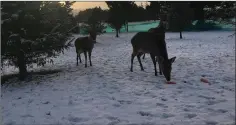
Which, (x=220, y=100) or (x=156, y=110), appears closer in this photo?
(x=156, y=110)

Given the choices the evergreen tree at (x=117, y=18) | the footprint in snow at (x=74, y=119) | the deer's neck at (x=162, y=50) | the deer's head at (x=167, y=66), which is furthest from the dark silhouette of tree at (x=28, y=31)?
the evergreen tree at (x=117, y=18)

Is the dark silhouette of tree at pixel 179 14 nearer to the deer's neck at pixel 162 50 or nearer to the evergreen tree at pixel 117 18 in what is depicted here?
the evergreen tree at pixel 117 18

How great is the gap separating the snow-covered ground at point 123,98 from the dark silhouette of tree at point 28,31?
109 cm

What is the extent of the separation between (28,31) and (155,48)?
15.6 feet

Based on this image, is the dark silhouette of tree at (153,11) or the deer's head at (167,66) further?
the dark silhouette of tree at (153,11)

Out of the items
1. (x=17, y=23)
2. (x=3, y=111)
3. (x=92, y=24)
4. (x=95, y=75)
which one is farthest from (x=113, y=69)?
(x=92, y=24)

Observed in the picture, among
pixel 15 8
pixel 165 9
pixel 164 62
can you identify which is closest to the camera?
pixel 164 62

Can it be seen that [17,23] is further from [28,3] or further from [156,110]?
[156,110]

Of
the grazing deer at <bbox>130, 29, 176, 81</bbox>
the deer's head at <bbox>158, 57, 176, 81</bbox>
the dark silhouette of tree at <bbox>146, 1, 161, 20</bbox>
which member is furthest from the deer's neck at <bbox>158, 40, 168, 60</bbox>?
the dark silhouette of tree at <bbox>146, 1, 161, 20</bbox>

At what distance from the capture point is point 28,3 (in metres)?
11.0

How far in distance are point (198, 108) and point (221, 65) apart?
6.09 meters

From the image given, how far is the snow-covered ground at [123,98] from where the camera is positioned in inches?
245

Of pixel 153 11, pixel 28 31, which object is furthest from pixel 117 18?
pixel 28 31

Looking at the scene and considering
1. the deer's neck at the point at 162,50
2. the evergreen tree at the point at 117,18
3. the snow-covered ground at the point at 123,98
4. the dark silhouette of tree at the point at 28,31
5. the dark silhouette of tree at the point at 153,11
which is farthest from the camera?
the evergreen tree at the point at 117,18
